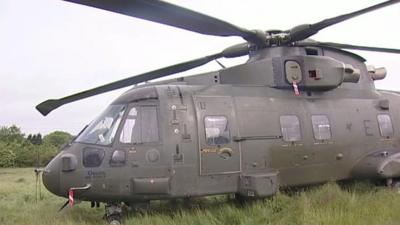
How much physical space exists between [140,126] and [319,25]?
13.4 ft

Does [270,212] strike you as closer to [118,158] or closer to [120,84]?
[118,158]

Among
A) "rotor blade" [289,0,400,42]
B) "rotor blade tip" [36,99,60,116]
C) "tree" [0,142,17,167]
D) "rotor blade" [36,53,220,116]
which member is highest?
"rotor blade" [289,0,400,42]

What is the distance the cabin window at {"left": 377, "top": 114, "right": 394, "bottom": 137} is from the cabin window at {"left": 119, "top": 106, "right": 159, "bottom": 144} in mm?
6166

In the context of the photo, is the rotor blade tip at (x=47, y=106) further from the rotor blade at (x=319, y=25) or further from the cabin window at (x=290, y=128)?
the rotor blade at (x=319, y=25)

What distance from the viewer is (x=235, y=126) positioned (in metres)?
9.35

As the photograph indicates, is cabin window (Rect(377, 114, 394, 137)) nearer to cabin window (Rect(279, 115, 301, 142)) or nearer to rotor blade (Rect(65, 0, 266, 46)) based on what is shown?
cabin window (Rect(279, 115, 301, 142))

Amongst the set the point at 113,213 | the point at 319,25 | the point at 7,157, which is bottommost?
the point at 7,157

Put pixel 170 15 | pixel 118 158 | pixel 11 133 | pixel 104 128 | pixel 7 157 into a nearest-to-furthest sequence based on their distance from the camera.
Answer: pixel 170 15
pixel 118 158
pixel 104 128
pixel 7 157
pixel 11 133

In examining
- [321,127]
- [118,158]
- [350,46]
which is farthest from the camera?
[350,46]

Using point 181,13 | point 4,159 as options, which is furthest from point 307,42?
point 4,159

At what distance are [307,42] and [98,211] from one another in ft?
20.3

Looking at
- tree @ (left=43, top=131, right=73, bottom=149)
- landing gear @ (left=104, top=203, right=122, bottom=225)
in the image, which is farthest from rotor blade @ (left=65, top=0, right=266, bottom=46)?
tree @ (left=43, top=131, right=73, bottom=149)

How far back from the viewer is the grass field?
25.5 ft

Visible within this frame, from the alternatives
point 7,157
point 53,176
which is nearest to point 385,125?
point 53,176
